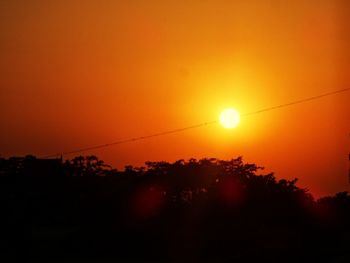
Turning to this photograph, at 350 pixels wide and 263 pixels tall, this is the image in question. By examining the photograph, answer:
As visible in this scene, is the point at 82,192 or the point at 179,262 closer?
the point at 179,262

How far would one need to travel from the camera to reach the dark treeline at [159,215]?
30.5 m

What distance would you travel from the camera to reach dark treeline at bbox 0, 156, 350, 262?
30.5 metres

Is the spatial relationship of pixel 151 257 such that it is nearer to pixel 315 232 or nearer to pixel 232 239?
pixel 232 239

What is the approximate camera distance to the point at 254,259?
2459cm

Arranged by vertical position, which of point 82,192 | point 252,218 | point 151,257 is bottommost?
point 151,257

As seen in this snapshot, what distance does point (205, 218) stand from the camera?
33656 mm

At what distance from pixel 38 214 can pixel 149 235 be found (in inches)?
263

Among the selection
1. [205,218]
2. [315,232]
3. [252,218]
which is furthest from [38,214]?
[315,232]

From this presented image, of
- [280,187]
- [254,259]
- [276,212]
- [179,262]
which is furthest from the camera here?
[280,187]

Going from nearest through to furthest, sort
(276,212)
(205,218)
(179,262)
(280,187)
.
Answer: (179,262) < (205,218) < (276,212) < (280,187)

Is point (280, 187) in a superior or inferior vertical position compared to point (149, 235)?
superior

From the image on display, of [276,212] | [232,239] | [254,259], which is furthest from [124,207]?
[254,259]

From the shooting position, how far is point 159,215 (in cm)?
3372

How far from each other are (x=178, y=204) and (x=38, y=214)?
784 centimetres
